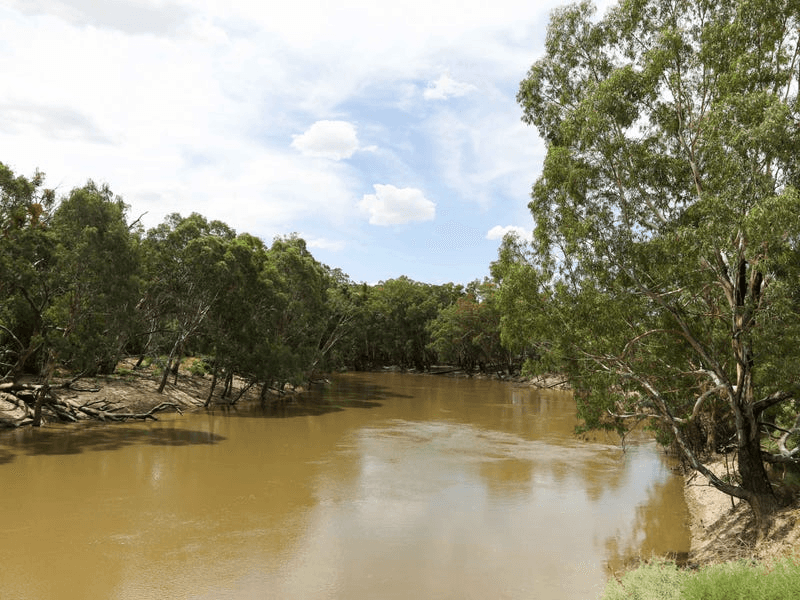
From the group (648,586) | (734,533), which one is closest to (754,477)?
(734,533)

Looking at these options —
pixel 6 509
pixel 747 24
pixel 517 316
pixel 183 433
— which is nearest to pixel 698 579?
pixel 517 316

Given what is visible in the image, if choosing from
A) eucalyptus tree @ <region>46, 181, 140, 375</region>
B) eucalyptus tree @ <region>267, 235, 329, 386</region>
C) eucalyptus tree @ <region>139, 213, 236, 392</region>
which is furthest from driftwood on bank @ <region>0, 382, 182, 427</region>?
eucalyptus tree @ <region>267, 235, 329, 386</region>

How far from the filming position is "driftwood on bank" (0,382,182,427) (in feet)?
87.6

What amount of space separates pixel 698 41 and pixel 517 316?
8177 millimetres

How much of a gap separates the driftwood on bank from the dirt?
1053 inches

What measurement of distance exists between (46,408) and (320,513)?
20.5m

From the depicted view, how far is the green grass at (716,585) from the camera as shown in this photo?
21.4ft

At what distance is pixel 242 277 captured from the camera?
1399 inches

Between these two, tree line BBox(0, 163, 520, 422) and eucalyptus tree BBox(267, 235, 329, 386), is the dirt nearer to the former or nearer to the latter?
tree line BBox(0, 163, 520, 422)

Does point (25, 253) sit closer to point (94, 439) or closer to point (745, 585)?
point (94, 439)

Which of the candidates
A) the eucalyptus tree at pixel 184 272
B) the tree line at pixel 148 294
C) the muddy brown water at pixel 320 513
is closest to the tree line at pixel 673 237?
the tree line at pixel 148 294

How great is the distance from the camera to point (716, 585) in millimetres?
7055

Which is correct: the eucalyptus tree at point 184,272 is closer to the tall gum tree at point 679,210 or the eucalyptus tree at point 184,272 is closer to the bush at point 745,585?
the tall gum tree at point 679,210

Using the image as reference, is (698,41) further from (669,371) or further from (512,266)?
(669,371)
